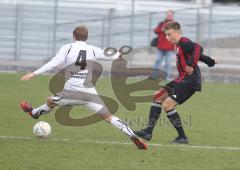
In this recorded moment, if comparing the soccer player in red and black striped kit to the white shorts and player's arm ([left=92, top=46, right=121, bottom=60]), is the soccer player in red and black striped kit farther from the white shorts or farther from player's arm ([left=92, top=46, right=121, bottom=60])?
the white shorts

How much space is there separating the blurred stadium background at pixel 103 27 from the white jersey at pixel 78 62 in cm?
1711

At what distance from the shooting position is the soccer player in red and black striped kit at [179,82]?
12.6 meters

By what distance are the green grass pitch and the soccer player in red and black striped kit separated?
36 cm

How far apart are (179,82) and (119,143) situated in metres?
1.39

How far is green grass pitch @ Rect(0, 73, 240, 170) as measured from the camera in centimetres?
1058

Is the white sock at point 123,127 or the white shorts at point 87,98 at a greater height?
the white shorts at point 87,98

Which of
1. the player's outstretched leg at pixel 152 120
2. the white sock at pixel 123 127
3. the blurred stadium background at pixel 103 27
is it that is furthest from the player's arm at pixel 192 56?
the blurred stadium background at pixel 103 27

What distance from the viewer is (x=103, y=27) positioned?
30125mm

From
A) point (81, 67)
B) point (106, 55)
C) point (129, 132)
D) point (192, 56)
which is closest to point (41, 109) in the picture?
point (81, 67)

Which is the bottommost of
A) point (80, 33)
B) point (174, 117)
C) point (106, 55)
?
point (174, 117)

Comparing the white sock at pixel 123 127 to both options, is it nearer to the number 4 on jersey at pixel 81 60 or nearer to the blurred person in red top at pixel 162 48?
the number 4 on jersey at pixel 81 60

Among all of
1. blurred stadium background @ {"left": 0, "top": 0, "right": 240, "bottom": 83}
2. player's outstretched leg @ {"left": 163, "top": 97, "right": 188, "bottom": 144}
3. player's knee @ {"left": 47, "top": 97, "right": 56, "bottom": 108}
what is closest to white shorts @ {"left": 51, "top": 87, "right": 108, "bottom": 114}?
player's knee @ {"left": 47, "top": 97, "right": 56, "bottom": 108}

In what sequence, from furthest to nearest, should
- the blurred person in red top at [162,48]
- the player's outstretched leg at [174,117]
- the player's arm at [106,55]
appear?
the blurred person in red top at [162,48], the player's outstretched leg at [174,117], the player's arm at [106,55]

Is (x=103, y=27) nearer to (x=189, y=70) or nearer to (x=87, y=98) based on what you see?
(x=189, y=70)
